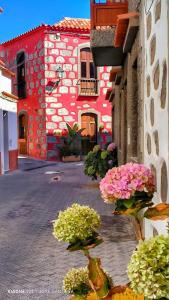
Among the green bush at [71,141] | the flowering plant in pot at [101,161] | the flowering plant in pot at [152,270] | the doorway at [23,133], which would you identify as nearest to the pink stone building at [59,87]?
the doorway at [23,133]

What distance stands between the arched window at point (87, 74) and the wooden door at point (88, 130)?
145 cm

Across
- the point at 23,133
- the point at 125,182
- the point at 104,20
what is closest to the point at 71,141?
the point at 23,133

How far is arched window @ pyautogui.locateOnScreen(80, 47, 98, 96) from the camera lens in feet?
74.6

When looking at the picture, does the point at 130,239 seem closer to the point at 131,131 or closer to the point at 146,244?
the point at 131,131

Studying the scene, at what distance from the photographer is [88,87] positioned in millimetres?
23047

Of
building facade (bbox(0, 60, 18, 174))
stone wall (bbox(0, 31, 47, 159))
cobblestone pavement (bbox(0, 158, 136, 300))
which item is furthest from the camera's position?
stone wall (bbox(0, 31, 47, 159))

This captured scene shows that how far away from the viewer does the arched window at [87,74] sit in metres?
22.8

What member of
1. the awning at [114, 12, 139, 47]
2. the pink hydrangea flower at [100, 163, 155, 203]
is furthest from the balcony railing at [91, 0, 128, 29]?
the pink hydrangea flower at [100, 163, 155, 203]

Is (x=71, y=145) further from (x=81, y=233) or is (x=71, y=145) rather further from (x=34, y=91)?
(x=81, y=233)

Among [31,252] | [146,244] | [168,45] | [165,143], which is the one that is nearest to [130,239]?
[31,252]

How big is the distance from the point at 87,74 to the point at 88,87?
2.52 ft

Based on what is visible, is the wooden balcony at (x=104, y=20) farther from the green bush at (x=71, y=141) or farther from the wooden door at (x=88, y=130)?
the wooden door at (x=88, y=130)

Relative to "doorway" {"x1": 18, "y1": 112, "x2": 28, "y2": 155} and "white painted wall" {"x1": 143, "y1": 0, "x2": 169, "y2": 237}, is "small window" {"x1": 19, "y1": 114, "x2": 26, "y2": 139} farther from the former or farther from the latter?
"white painted wall" {"x1": 143, "y1": 0, "x2": 169, "y2": 237}

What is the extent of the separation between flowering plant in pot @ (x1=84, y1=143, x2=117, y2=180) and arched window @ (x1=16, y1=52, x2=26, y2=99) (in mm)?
13315
